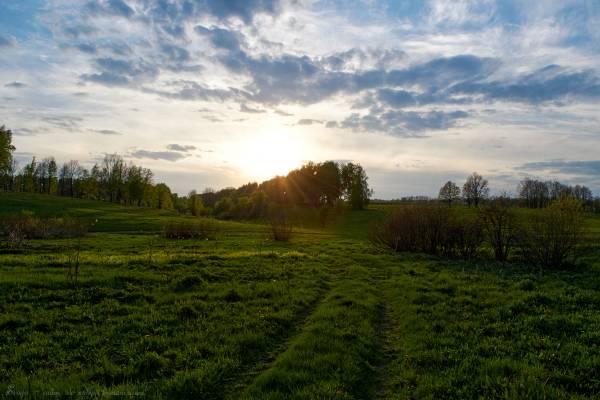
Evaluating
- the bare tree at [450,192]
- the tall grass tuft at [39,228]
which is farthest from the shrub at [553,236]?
the bare tree at [450,192]

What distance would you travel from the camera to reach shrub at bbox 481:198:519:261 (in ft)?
81.6

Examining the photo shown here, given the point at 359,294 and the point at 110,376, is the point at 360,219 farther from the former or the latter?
the point at 110,376

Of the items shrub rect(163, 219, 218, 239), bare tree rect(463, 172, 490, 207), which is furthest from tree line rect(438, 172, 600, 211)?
shrub rect(163, 219, 218, 239)

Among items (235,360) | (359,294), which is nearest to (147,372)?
(235,360)

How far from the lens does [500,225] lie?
2538 cm

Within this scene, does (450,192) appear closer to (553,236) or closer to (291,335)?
(553,236)

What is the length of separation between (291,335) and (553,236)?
19415 mm

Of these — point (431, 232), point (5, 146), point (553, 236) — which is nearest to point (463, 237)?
point (431, 232)

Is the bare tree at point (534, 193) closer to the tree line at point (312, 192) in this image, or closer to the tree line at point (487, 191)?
the tree line at point (487, 191)

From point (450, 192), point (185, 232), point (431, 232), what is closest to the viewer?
point (431, 232)

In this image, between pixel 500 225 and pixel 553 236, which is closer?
pixel 553 236

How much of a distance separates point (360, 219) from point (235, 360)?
7894 cm

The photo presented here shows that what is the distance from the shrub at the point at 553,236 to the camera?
877 inches

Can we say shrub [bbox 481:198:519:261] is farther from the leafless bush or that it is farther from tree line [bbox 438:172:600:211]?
tree line [bbox 438:172:600:211]
